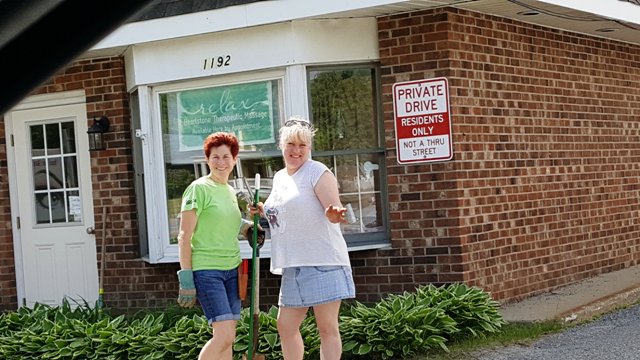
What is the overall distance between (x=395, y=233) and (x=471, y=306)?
157cm

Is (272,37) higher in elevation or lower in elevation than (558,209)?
higher

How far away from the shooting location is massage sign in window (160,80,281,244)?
9.88 metres

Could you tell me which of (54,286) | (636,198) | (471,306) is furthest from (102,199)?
(636,198)

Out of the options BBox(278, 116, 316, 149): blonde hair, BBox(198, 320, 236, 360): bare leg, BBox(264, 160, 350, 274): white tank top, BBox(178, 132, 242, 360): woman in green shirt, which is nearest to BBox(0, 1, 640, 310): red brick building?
BBox(178, 132, 242, 360): woman in green shirt

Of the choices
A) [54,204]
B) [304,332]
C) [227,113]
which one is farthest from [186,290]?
[54,204]

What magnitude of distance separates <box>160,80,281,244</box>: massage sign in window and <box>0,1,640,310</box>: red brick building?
2cm

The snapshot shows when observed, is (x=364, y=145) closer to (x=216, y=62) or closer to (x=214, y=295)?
(x=216, y=62)

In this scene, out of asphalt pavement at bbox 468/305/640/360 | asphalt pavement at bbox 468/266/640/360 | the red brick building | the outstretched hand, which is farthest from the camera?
the red brick building

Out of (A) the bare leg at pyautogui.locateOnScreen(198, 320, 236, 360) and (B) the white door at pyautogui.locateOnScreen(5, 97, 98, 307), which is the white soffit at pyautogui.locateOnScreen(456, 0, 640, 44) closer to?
(A) the bare leg at pyautogui.locateOnScreen(198, 320, 236, 360)

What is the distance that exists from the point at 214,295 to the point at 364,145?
3726mm

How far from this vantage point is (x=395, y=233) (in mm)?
9703

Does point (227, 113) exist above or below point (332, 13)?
below

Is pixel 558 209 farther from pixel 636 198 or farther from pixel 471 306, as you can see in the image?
pixel 471 306

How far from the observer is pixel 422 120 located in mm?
9539
